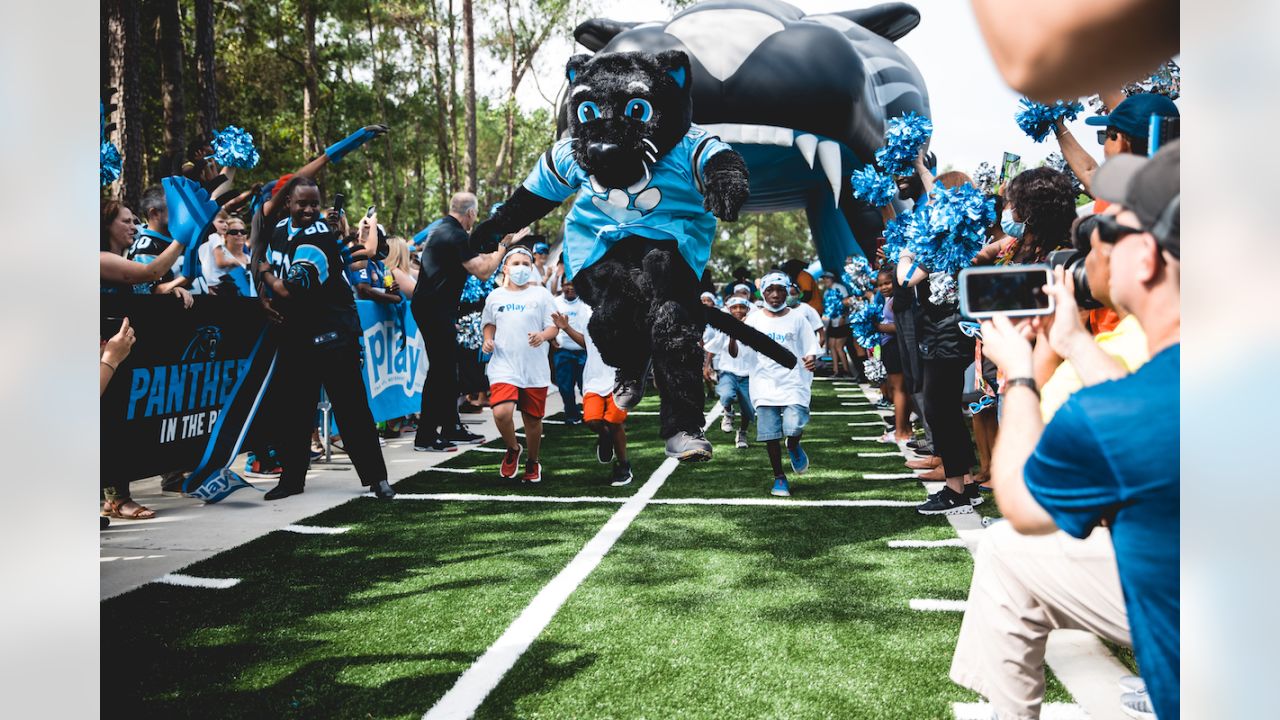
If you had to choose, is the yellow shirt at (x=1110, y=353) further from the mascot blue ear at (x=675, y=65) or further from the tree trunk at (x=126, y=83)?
the tree trunk at (x=126, y=83)

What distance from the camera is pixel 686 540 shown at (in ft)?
18.0

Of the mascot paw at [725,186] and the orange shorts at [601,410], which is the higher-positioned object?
the mascot paw at [725,186]

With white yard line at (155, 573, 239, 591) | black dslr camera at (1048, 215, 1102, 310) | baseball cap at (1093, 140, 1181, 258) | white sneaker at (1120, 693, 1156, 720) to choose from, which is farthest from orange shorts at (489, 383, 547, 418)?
baseball cap at (1093, 140, 1181, 258)

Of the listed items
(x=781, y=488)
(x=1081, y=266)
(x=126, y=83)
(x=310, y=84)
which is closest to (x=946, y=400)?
(x=781, y=488)

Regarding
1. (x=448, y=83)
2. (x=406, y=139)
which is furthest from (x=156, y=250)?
(x=406, y=139)

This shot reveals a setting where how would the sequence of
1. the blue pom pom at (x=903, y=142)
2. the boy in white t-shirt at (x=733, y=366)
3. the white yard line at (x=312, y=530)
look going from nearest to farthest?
the blue pom pom at (x=903, y=142) → the white yard line at (x=312, y=530) → the boy in white t-shirt at (x=733, y=366)

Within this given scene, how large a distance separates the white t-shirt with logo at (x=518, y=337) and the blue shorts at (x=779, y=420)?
5.35 feet

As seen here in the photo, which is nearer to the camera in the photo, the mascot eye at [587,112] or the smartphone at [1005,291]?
the smartphone at [1005,291]

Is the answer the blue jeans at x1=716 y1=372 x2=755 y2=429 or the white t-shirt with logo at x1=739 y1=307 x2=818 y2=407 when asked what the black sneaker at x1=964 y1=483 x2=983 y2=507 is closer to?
the white t-shirt with logo at x1=739 y1=307 x2=818 y2=407

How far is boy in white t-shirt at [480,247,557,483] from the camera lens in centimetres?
741

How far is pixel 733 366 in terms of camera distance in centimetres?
902

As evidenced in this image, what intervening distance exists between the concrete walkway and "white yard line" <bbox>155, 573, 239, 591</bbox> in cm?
9

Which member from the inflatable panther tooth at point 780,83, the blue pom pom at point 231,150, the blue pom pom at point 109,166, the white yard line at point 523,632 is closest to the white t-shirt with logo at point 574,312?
the inflatable panther tooth at point 780,83

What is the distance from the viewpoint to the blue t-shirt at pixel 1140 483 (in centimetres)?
101
